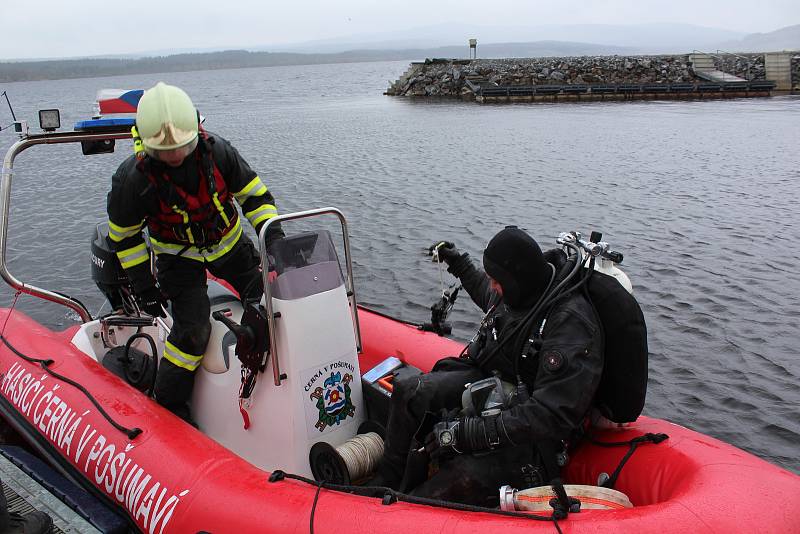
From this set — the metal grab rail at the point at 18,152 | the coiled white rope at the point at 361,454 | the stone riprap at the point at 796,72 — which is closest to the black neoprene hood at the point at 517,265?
the coiled white rope at the point at 361,454

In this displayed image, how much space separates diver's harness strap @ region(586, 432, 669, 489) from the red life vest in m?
2.00

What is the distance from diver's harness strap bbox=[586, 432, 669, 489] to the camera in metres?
2.83

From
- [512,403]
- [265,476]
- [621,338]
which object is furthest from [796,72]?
[265,476]

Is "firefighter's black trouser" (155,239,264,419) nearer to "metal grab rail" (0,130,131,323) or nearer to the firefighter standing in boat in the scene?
the firefighter standing in boat

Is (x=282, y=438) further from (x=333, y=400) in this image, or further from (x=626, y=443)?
(x=626, y=443)

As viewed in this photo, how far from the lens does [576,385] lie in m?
2.43

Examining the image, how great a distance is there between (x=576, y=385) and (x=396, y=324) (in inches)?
82.3

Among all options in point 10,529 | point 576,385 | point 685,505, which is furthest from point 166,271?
point 685,505

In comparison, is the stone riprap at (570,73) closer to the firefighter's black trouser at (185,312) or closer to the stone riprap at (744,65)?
the stone riprap at (744,65)

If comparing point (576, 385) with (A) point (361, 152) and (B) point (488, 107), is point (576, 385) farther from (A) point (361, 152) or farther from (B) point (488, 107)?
(B) point (488, 107)

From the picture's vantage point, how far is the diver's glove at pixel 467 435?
8.17 feet

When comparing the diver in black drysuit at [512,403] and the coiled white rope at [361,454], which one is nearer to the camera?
the diver in black drysuit at [512,403]

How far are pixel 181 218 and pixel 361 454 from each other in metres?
1.36

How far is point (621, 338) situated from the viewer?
256cm
